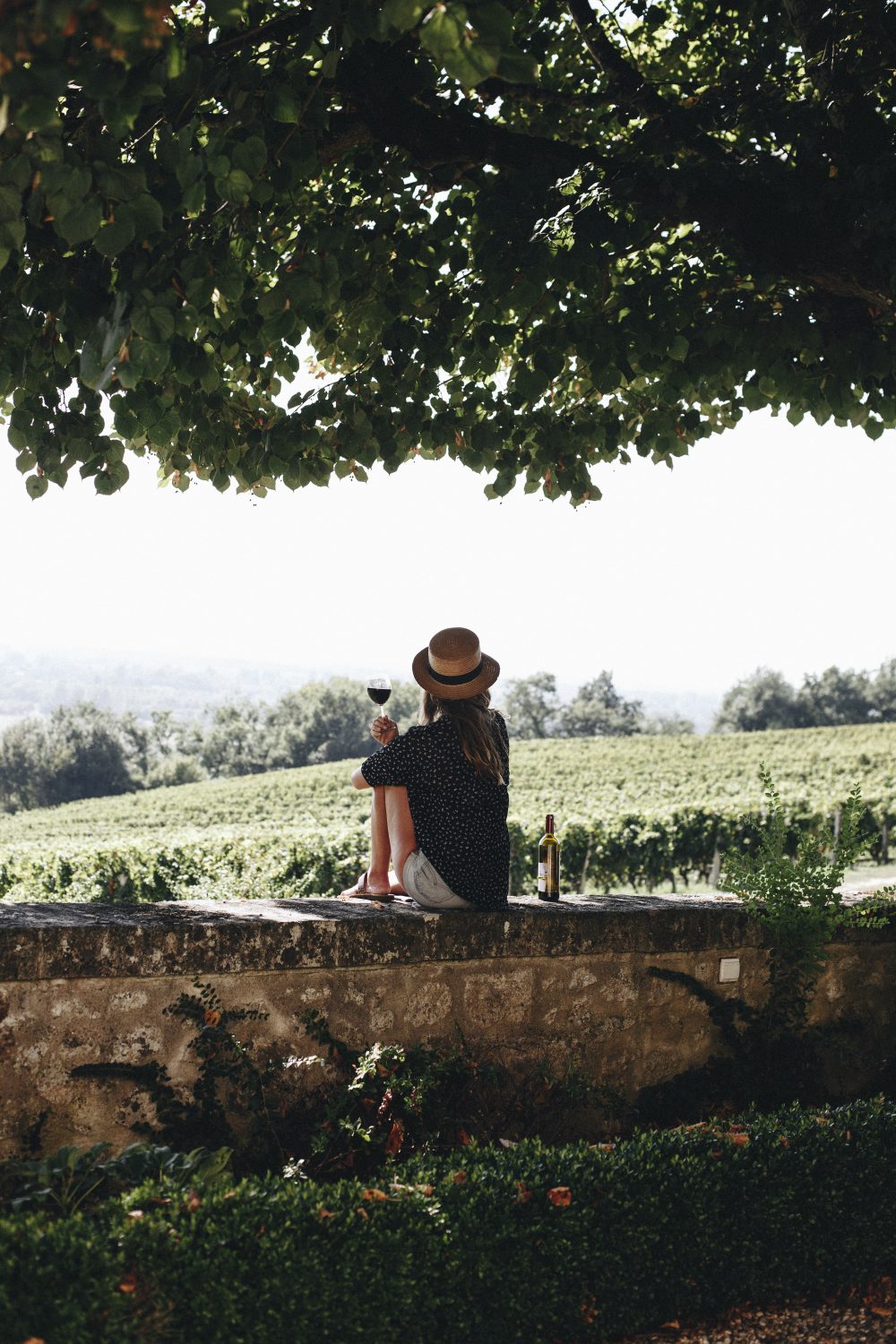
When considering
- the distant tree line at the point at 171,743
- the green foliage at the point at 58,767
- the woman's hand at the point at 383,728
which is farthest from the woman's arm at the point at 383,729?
the green foliage at the point at 58,767

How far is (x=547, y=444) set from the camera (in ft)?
21.6

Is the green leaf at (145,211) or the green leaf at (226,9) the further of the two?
the green leaf at (145,211)

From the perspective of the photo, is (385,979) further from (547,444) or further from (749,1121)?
(547,444)

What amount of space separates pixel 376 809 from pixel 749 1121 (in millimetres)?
1977

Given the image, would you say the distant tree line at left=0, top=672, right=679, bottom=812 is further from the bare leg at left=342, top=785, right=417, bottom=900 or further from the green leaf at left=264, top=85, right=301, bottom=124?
the green leaf at left=264, top=85, right=301, bottom=124

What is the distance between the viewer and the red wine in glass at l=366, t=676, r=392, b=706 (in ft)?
17.2

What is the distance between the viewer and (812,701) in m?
108

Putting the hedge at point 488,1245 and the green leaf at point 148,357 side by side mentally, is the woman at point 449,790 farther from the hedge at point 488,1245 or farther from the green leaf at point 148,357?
the green leaf at point 148,357

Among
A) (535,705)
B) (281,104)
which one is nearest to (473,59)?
(281,104)

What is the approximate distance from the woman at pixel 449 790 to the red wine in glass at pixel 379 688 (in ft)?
1.63

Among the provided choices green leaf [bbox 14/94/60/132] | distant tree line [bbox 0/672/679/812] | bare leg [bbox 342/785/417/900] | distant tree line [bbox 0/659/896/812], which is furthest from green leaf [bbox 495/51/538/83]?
distant tree line [bbox 0/659/896/812]

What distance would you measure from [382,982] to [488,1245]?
1283 mm

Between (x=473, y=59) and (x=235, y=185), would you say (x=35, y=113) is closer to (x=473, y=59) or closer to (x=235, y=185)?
(x=473, y=59)

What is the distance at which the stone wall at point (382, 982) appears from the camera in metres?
3.73
